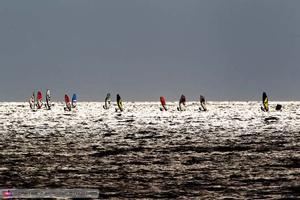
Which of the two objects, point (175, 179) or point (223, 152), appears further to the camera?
point (223, 152)

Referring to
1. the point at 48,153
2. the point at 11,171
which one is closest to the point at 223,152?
the point at 48,153

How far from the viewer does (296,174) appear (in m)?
41.6

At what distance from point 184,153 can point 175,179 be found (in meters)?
21.9

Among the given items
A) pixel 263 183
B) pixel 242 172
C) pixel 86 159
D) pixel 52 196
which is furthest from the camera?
pixel 86 159

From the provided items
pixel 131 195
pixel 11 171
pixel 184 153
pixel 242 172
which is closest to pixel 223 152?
pixel 184 153

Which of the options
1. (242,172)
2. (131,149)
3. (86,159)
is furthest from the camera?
(131,149)

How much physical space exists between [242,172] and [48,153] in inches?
974

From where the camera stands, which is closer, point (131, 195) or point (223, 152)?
Result: point (131, 195)

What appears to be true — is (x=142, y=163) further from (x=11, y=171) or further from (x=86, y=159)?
(x=11, y=171)

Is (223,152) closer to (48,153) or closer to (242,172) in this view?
(48,153)

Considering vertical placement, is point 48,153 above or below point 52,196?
above

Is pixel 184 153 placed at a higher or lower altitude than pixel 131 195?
higher

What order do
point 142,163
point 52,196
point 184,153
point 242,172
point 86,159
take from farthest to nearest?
point 184,153
point 86,159
point 142,163
point 242,172
point 52,196

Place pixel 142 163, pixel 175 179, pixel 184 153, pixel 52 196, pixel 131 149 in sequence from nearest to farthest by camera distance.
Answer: pixel 52 196 < pixel 175 179 < pixel 142 163 < pixel 184 153 < pixel 131 149
